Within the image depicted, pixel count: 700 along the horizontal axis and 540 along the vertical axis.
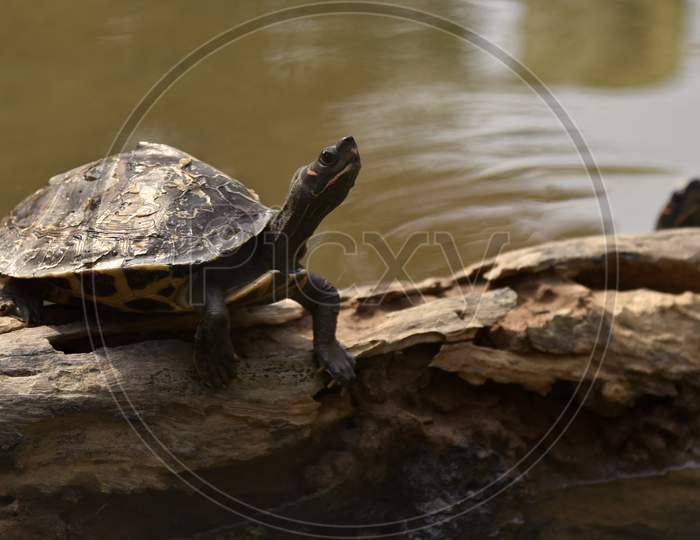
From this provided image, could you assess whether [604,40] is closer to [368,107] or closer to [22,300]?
[368,107]

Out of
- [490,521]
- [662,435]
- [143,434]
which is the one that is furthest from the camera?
[662,435]

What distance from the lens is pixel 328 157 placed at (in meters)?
2.39

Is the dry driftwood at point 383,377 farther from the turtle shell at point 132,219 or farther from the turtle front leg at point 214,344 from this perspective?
the turtle shell at point 132,219

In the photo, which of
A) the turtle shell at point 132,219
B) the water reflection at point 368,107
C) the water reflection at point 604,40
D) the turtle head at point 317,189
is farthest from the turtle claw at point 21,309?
the water reflection at point 604,40

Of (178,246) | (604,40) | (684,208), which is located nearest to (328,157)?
(178,246)

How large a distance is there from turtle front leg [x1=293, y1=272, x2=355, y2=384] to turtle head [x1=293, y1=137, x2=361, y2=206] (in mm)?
257

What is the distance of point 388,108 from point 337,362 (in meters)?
3.42

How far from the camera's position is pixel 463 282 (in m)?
2.98

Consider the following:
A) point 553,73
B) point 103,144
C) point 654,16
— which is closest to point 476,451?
point 103,144

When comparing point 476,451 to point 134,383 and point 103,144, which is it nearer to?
point 134,383

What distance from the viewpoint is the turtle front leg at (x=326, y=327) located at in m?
→ 2.46

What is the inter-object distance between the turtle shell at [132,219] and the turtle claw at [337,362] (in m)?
0.42

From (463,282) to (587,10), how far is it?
586 centimetres

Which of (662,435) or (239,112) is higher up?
(239,112)
